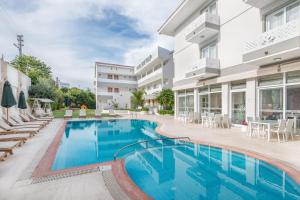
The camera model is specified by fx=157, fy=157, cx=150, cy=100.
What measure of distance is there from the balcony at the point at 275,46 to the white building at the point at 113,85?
31.2m

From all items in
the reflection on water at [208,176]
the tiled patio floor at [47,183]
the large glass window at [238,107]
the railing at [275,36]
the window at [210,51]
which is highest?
the window at [210,51]

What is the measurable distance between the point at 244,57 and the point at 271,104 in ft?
10.1

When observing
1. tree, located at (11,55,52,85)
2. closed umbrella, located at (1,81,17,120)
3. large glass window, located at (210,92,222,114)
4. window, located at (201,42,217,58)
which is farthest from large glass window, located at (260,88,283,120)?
tree, located at (11,55,52,85)

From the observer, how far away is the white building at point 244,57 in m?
7.79

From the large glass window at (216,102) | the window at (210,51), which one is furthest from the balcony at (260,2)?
the large glass window at (216,102)

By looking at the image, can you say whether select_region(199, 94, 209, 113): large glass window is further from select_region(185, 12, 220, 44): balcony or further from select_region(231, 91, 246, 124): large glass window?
select_region(185, 12, 220, 44): balcony

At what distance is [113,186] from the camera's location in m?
3.48

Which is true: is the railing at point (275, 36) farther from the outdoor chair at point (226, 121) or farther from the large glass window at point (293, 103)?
the outdoor chair at point (226, 121)

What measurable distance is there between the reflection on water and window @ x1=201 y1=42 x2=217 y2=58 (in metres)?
9.18

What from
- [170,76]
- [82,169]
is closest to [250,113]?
[82,169]

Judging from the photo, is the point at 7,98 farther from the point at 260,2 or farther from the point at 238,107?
the point at 260,2

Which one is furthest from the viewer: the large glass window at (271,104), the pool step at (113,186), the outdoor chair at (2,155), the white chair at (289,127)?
the large glass window at (271,104)

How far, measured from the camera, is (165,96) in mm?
21266

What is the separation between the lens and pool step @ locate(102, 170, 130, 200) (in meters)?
3.09
